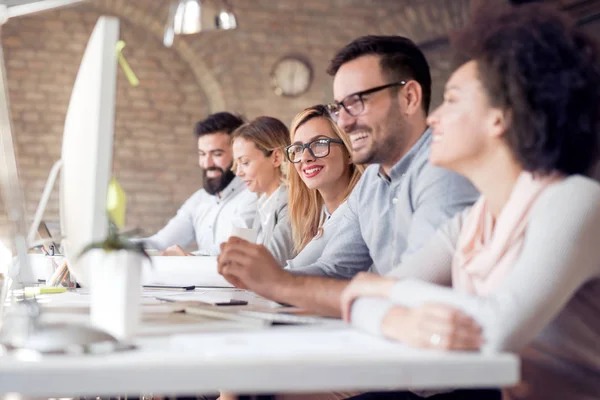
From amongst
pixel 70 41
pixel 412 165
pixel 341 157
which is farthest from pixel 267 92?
pixel 412 165

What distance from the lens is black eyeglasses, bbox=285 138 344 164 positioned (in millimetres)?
3205

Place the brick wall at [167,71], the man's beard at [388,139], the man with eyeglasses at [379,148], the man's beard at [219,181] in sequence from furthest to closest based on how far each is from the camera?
the brick wall at [167,71], the man's beard at [219,181], the man's beard at [388,139], the man with eyeglasses at [379,148]

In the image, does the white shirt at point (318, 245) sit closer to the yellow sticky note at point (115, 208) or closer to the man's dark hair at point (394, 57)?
the man's dark hair at point (394, 57)

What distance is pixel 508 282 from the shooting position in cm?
119

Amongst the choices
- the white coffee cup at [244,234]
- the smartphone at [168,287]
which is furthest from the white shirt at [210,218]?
the white coffee cup at [244,234]

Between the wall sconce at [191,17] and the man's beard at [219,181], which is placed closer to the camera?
the wall sconce at [191,17]

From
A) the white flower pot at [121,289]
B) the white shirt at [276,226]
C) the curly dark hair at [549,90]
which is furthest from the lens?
the white shirt at [276,226]

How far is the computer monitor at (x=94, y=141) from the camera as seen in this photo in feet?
4.06

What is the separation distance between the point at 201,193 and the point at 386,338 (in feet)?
15.0

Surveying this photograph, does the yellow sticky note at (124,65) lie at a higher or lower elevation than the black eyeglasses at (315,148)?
higher

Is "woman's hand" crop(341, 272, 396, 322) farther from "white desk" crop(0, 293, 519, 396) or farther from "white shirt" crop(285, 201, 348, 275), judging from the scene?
"white shirt" crop(285, 201, 348, 275)

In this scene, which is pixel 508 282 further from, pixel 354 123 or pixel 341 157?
pixel 341 157

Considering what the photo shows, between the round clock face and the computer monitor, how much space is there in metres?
5.94

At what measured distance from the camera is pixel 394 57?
7.82 ft
